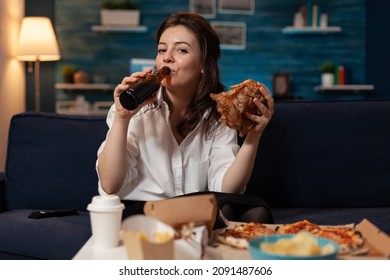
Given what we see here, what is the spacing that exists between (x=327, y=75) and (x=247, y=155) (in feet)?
12.6

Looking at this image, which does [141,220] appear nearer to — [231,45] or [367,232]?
[367,232]

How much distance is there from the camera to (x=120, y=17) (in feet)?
17.4

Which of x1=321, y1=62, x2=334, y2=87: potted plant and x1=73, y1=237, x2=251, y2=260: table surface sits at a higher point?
x1=321, y1=62, x2=334, y2=87: potted plant

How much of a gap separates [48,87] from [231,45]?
191 cm

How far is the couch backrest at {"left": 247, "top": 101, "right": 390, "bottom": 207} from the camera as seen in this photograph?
7.22ft

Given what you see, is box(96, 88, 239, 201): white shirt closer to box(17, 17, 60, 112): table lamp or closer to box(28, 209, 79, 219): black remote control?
box(28, 209, 79, 219): black remote control

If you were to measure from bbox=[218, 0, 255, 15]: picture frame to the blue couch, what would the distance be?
3448 millimetres

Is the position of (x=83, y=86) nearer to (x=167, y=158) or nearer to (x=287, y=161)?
(x=287, y=161)

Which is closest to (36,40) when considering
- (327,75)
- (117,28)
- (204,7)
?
(117,28)

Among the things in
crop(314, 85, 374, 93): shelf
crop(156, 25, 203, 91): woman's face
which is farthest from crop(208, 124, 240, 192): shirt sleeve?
crop(314, 85, 374, 93): shelf

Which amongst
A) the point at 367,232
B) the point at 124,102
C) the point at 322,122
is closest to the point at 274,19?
the point at 322,122

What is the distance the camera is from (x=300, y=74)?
5.50 meters

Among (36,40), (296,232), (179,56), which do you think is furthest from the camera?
(36,40)

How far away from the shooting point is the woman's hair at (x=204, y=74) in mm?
1896
